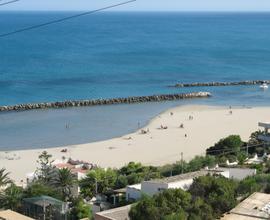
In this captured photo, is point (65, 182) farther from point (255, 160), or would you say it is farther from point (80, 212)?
point (255, 160)

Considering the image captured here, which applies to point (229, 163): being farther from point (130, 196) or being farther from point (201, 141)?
point (201, 141)

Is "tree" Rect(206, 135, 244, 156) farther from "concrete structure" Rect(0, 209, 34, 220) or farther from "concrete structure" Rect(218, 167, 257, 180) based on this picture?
"concrete structure" Rect(0, 209, 34, 220)

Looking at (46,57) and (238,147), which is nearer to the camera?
(238,147)

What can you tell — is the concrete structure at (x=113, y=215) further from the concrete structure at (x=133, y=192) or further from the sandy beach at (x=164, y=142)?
the sandy beach at (x=164, y=142)

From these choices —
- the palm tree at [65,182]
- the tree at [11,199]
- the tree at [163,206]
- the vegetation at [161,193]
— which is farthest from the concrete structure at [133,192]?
the tree at [11,199]

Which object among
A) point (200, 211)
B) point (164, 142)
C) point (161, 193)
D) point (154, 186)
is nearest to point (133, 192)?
point (154, 186)

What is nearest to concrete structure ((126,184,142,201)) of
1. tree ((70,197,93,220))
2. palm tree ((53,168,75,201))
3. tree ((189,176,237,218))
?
tree ((70,197,93,220))

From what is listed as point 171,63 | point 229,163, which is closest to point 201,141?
point 229,163
